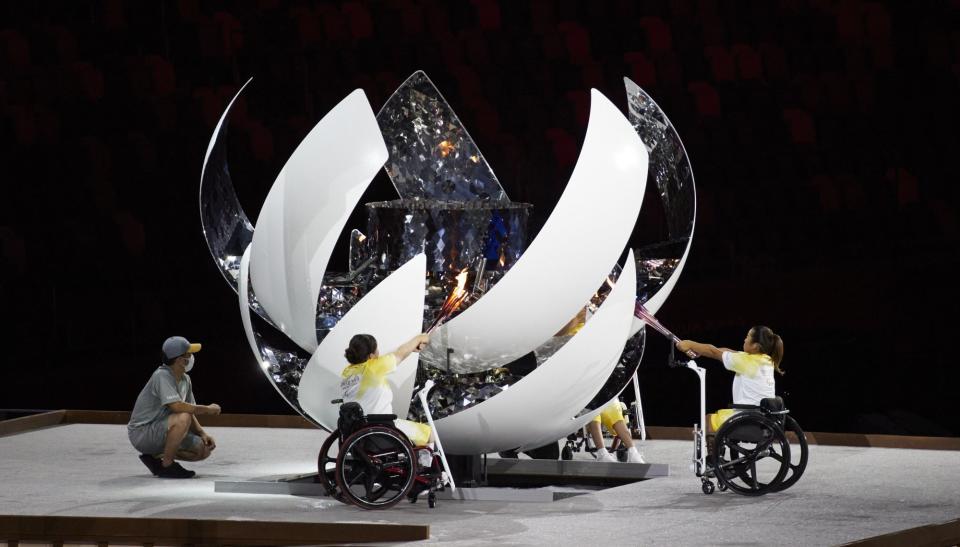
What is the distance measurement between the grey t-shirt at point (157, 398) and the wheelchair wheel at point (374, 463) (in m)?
1.19

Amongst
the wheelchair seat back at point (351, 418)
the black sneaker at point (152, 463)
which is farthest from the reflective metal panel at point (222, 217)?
the wheelchair seat back at point (351, 418)

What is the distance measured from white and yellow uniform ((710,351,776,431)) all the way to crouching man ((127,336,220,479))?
2.14 m

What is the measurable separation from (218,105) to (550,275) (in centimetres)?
521

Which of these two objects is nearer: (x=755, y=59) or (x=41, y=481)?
(x=41, y=481)

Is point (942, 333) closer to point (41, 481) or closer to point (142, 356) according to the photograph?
point (142, 356)

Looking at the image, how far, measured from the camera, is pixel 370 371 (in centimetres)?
577

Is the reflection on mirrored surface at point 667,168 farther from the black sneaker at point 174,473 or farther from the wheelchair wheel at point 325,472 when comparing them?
the black sneaker at point 174,473

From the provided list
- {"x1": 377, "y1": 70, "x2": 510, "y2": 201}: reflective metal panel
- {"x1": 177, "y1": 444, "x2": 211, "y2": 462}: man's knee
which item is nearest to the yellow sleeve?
{"x1": 177, "y1": 444, "x2": 211, "y2": 462}: man's knee

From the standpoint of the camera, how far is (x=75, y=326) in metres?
8.75

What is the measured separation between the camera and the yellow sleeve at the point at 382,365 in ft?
18.9

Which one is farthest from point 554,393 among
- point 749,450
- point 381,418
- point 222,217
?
point 222,217

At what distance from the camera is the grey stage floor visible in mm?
5250

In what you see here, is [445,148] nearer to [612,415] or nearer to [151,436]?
[612,415]

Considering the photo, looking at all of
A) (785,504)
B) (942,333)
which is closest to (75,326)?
A: (785,504)
